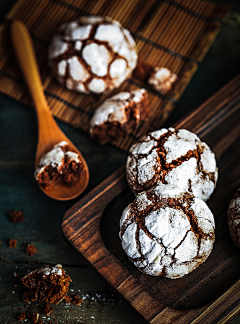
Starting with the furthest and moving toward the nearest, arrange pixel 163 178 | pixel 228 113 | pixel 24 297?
pixel 228 113
pixel 24 297
pixel 163 178

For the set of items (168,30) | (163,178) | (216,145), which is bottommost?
(163,178)

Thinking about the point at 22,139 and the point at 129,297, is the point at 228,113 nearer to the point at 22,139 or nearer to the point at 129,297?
the point at 129,297

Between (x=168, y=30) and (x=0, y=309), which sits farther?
(x=168, y=30)

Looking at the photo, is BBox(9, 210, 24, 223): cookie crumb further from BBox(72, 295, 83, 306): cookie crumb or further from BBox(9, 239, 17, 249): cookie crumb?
BBox(72, 295, 83, 306): cookie crumb

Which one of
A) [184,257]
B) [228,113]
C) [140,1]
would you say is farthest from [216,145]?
[140,1]

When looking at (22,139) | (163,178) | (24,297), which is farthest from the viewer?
(22,139)

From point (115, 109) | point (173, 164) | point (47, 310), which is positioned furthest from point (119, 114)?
point (47, 310)

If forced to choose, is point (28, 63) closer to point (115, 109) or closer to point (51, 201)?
point (115, 109)

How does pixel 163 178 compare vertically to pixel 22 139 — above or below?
above
